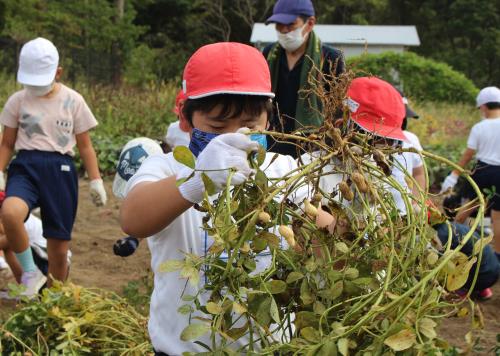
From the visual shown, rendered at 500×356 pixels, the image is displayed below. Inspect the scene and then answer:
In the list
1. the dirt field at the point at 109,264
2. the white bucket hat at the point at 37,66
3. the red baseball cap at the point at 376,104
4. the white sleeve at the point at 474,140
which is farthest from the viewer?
the white sleeve at the point at 474,140

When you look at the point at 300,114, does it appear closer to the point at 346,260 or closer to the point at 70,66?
the point at 346,260

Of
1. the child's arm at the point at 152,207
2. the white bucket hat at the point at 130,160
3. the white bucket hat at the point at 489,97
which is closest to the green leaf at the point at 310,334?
the child's arm at the point at 152,207

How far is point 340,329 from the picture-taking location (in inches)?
46.0

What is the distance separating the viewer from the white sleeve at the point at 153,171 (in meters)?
1.83

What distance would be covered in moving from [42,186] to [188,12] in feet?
91.4

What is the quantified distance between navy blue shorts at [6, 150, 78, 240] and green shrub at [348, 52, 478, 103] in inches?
578

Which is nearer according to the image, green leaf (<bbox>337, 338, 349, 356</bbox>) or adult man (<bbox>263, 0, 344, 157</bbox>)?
green leaf (<bbox>337, 338, 349, 356</bbox>)

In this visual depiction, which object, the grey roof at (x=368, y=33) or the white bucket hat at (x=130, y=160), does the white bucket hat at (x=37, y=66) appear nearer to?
Answer: the white bucket hat at (x=130, y=160)

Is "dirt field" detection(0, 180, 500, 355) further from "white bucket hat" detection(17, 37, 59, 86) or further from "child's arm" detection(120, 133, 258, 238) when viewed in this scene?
"child's arm" detection(120, 133, 258, 238)

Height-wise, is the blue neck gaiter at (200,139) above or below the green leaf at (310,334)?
above

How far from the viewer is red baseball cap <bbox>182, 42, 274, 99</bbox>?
1822mm

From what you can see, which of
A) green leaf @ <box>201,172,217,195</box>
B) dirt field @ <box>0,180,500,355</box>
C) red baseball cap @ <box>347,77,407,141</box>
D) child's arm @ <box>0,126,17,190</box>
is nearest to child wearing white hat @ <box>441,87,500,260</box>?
dirt field @ <box>0,180,500,355</box>

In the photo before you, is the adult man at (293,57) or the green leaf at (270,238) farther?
the adult man at (293,57)

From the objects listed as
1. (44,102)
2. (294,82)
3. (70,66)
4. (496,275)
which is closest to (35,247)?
(44,102)
